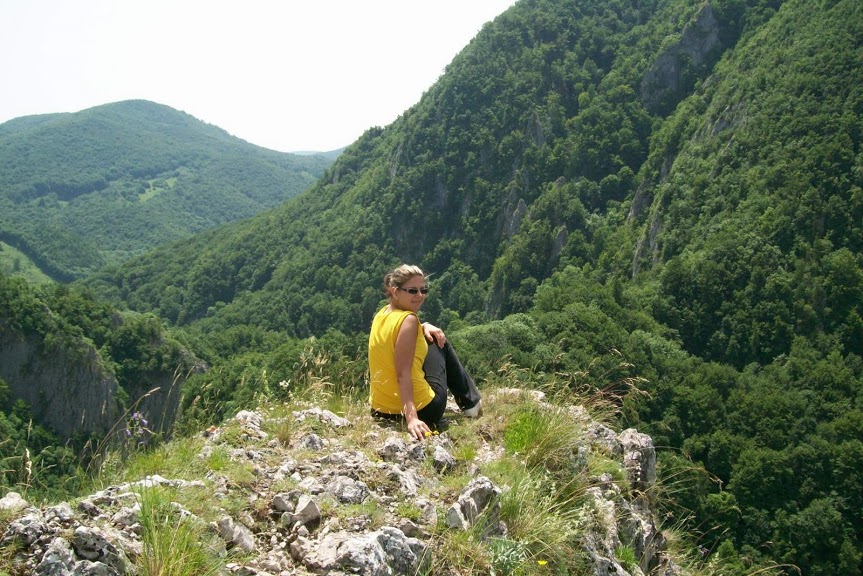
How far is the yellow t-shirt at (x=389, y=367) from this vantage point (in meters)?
6.02

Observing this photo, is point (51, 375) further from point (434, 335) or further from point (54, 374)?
point (434, 335)

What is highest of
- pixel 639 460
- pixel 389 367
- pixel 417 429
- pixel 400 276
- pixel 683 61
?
pixel 683 61

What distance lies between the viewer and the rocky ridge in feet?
11.1

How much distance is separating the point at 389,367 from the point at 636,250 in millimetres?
80900

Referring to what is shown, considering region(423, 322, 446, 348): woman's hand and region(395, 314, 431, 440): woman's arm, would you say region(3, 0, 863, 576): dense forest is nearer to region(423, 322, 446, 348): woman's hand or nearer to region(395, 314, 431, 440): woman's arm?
region(423, 322, 446, 348): woman's hand

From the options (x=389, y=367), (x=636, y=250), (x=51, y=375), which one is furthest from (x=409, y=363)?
(x=636, y=250)

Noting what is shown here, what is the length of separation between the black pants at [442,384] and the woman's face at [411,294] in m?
0.42

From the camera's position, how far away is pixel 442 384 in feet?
20.4

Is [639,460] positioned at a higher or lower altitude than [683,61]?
lower

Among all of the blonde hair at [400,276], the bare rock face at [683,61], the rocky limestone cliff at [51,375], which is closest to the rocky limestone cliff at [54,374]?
the rocky limestone cliff at [51,375]

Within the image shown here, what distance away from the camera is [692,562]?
246 inches

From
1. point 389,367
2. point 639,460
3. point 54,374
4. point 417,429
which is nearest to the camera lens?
point 417,429

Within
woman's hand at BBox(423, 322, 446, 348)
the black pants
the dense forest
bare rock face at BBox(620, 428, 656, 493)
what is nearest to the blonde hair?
woman's hand at BBox(423, 322, 446, 348)

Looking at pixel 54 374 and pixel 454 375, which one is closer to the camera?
pixel 454 375
